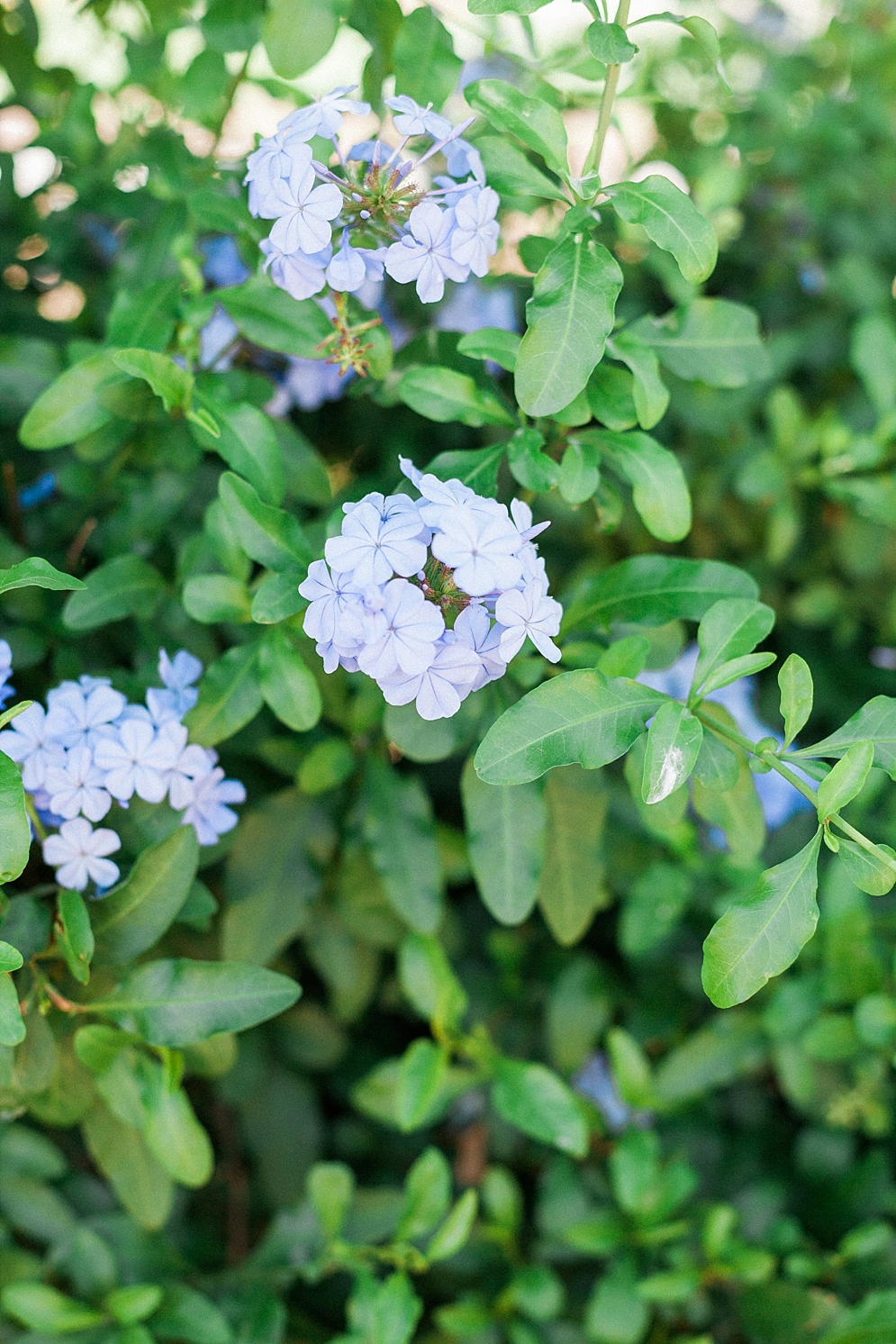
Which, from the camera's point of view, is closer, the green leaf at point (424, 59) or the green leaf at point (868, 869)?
the green leaf at point (868, 869)

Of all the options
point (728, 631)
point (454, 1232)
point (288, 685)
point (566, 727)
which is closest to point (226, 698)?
point (288, 685)

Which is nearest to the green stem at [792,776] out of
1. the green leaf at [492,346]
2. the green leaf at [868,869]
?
the green leaf at [868,869]

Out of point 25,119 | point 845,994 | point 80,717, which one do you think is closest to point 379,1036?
point 845,994

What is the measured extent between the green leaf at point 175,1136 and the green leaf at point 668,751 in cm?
52

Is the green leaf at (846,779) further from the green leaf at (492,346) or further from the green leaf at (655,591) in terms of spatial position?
the green leaf at (492,346)

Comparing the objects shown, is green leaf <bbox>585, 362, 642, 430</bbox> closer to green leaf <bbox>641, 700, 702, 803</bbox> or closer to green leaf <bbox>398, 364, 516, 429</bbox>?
green leaf <bbox>398, 364, 516, 429</bbox>

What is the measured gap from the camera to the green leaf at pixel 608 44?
805mm

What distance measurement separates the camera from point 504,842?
95cm

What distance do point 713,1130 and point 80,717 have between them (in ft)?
3.44

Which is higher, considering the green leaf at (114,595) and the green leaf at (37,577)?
the green leaf at (37,577)

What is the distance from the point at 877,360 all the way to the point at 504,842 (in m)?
0.82

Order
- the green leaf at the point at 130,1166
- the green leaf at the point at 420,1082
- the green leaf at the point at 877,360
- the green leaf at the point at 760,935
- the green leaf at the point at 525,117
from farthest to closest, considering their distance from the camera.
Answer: the green leaf at the point at 877,360 → the green leaf at the point at 420,1082 → the green leaf at the point at 130,1166 → the green leaf at the point at 525,117 → the green leaf at the point at 760,935

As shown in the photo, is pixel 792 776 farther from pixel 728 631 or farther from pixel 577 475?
pixel 577 475

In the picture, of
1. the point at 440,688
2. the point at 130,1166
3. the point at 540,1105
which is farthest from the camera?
the point at 540,1105
